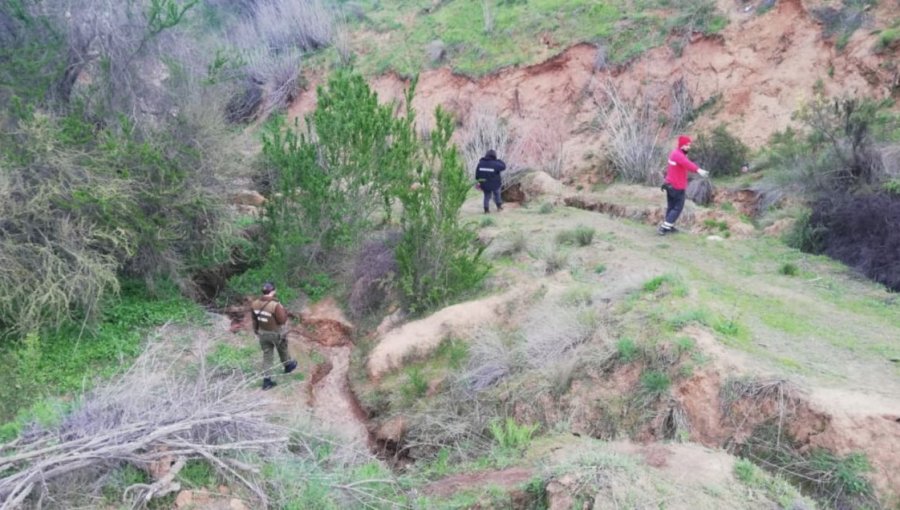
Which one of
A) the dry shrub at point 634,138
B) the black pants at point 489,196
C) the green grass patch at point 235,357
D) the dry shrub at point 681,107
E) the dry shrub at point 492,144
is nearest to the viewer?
the green grass patch at point 235,357

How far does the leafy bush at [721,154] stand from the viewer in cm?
1602

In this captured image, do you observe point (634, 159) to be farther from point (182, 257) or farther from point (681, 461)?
point (681, 461)

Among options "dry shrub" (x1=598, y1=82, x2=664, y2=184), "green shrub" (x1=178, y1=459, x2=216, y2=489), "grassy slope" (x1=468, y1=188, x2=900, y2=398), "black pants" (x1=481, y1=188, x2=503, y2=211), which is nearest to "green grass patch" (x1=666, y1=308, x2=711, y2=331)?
"grassy slope" (x1=468, y1=188, x2=900, y2=398)

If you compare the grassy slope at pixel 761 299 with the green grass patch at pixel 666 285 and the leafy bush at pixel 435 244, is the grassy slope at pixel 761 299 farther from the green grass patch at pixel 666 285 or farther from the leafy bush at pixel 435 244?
the leafy bush at pixel 435 244

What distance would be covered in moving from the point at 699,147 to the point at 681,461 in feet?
41.0

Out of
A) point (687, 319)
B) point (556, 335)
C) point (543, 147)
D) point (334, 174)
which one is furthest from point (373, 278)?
point (543, 147)

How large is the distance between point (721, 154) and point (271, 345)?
11452mm

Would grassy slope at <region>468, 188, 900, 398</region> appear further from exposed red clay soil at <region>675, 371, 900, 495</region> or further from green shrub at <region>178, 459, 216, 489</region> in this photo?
green shrub at <region>178, 459, 216, 489</region>

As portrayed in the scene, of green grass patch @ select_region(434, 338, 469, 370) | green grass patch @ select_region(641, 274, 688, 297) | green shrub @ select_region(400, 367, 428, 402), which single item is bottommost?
green shrub @ select_region(400, 367, 428, 402)

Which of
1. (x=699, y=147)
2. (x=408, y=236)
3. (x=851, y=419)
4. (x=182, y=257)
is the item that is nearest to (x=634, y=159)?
(x=699, y=147)

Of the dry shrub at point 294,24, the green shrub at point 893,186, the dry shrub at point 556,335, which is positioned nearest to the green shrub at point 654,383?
the dry shrub at point 556,335

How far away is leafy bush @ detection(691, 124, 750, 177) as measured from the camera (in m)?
16.0

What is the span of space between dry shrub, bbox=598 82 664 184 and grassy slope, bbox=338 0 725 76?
217 centimetres

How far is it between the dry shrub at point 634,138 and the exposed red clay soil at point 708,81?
599 mm
